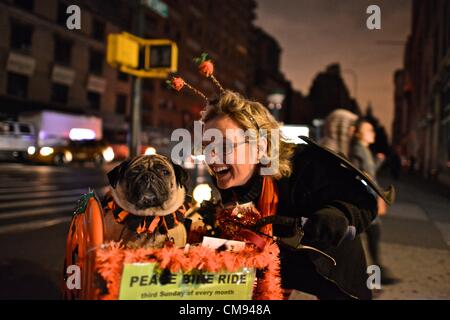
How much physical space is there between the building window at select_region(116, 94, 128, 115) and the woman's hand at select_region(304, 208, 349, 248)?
41086mm

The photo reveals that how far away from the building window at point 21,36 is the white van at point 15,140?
1004 centimetres

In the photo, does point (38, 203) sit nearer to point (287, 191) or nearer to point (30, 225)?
point (30, 225)

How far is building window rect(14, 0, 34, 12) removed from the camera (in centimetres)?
3071

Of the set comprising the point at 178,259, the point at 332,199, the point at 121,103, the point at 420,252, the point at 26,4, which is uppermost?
the point at 26,4

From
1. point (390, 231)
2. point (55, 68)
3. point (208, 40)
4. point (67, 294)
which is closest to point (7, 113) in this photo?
point (55, 68)

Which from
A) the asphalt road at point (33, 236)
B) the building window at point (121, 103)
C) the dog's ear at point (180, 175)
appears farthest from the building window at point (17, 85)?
the dog's ear at point (180, 175)

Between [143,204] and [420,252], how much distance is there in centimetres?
427

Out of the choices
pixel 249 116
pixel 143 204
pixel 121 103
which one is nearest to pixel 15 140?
pixel 121 103

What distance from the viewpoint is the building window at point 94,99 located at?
125 ft

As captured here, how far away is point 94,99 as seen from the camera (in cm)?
3847

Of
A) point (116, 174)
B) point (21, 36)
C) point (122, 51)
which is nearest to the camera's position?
point (116, 174)

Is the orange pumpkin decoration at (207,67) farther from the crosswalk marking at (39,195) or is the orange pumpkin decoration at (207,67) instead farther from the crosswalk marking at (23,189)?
the crosswalk marking at (23,189)

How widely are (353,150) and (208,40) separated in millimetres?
57537
